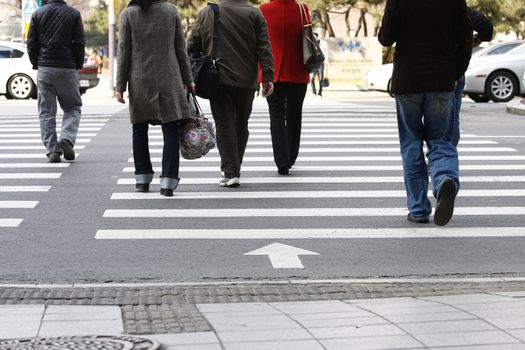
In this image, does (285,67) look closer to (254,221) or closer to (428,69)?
(254,221)

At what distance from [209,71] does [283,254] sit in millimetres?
3105

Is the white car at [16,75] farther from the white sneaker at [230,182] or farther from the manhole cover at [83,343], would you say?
the manhole cover at [83,343]

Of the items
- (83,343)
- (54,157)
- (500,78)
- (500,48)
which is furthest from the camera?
(500,48)

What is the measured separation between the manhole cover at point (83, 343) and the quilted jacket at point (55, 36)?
8.00 meters

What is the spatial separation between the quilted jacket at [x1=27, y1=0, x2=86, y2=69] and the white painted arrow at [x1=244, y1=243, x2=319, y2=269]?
543 centimetres

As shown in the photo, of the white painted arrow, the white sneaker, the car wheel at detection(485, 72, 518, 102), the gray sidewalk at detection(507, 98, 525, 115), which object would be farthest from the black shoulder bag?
the car wheel at detection(485, 72, 518, 102)

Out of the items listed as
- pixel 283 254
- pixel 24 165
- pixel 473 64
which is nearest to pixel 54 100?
pixel 24 165

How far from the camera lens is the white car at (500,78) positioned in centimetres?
2653

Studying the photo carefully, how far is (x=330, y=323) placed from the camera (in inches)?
211

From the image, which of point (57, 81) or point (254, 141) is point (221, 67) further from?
point (254, 141)

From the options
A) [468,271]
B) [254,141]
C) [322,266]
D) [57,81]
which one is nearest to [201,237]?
[322,266]

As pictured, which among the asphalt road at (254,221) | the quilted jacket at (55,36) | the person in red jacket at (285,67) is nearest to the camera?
the asphalt road at (254,221)

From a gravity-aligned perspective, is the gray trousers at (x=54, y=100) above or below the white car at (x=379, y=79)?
above

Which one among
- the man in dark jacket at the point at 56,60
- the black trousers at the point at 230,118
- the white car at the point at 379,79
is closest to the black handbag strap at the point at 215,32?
the black trousers at the point at 230,118
